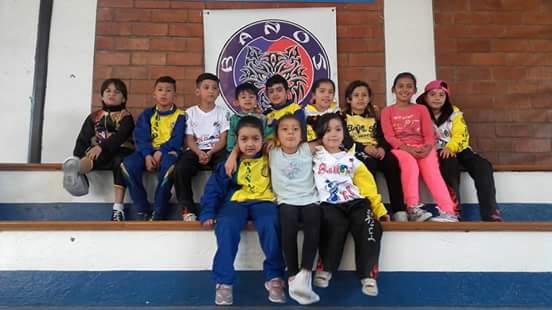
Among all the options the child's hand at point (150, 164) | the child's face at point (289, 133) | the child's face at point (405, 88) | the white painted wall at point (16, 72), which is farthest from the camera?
the white painted wall at point (16, 72)

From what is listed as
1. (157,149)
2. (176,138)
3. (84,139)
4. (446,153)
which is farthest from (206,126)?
(446,153)

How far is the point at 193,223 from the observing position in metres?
1.84

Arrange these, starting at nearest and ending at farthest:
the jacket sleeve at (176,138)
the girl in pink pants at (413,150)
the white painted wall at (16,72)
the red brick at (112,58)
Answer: the girl in pink pants at (413,150) < the jacket sleeve at (176,138) < the white painted wall at (16,72) < the red brick at (112,58)

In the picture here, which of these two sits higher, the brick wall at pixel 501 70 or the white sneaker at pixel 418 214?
the brick wall at pixel 501 70

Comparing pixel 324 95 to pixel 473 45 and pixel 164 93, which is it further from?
pixel 473 45

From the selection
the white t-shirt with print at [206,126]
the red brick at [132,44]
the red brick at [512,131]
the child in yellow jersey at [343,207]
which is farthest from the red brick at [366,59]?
the red brick at [132,44]

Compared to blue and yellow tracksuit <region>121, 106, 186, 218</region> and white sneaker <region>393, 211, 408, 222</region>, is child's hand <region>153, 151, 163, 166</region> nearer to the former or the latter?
blue and yellow tracksuit <region>121, 106, 186, 218</region>

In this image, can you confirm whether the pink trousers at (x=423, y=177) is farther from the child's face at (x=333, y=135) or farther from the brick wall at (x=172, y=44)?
the brick wall at (x=172, y=44)

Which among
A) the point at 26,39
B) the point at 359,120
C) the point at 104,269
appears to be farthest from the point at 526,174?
the point at 26,39

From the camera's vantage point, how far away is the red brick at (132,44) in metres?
3.10

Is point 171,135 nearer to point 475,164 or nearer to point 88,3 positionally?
point 88,3

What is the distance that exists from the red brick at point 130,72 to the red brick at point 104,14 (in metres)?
0.34

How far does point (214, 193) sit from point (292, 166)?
35 centimetres

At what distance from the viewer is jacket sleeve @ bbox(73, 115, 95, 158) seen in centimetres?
263
